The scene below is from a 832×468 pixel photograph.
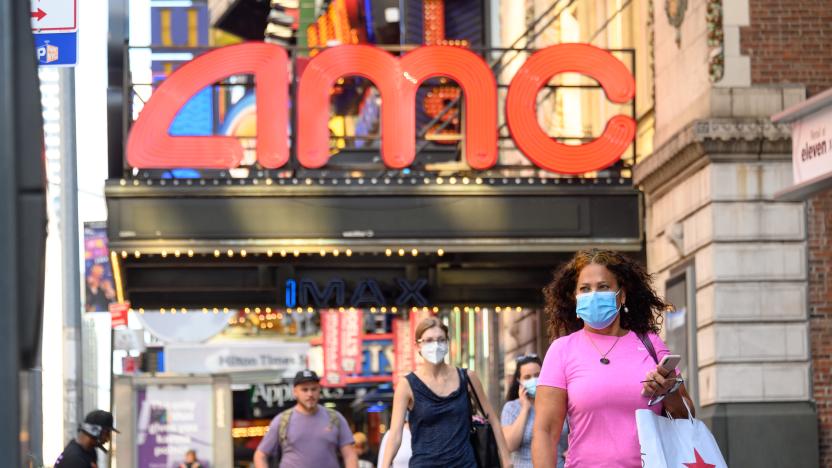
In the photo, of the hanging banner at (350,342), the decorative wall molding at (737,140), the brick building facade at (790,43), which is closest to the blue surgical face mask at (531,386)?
the decorative wall molding at (737,140)

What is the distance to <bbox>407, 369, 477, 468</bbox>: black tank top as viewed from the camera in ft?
36.9

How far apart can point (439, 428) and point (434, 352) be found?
51cm

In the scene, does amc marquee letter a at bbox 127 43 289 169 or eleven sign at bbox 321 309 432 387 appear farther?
eleven sign at bbox 321 309 432 387

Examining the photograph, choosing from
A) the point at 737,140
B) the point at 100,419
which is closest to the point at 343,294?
the point at 737,140

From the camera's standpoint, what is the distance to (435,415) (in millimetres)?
11289

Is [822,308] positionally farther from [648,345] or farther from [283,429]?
[648,345]

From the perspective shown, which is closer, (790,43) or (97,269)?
(790,43)

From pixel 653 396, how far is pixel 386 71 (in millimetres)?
15571

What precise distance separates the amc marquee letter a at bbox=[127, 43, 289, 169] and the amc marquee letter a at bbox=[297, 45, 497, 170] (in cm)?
33

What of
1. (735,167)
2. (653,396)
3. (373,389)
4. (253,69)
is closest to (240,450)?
(373,389)

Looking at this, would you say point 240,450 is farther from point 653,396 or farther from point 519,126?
point 653,396

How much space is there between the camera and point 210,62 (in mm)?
21766

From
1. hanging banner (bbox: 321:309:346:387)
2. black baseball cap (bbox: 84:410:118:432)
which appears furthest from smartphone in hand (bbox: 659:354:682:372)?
hanging banner (bbox: 321:309:346:387)

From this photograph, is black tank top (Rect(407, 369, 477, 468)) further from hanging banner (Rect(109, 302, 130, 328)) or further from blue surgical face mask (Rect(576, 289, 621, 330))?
hanging banner (Rect(109, 302, 130, 328))
